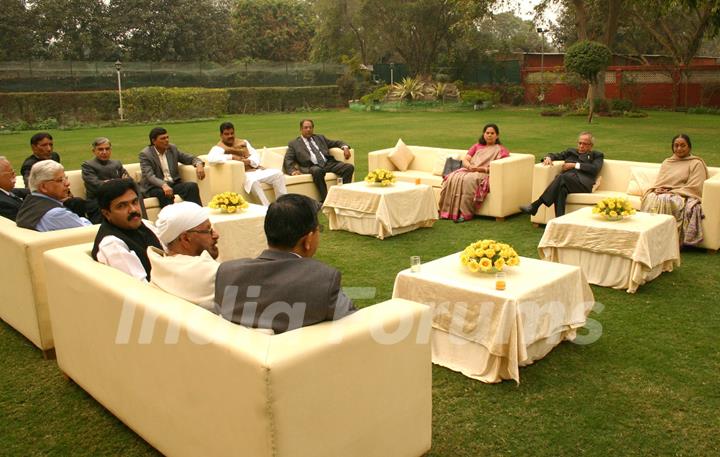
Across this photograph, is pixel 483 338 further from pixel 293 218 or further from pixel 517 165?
pixel 517 165

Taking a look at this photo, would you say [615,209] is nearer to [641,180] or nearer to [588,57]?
[641,180]

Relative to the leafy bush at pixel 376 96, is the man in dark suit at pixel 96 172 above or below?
below

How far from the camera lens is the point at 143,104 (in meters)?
27.2

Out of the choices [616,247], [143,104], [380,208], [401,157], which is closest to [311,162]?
[401,157]

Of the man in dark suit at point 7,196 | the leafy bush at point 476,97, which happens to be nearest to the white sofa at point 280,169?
the man in dark suit at point 7,196

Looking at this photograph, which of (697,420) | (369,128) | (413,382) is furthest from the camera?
(369,128)

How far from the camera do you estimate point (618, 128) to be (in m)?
19.0

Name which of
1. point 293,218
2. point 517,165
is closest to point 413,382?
point 293,218

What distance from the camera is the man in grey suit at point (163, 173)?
25.5 ft

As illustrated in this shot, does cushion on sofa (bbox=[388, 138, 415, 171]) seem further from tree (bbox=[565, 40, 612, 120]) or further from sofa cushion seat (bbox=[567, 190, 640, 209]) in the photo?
tree (bbox=[565, 40, 612, 120])

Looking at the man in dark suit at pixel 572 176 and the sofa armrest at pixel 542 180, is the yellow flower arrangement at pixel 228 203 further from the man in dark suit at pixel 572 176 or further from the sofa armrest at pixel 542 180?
the sofa armrest at pixel 542 180

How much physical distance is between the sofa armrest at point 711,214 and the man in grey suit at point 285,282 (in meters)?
5.12

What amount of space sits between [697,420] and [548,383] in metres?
0.79

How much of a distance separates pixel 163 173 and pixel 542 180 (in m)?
4.46
